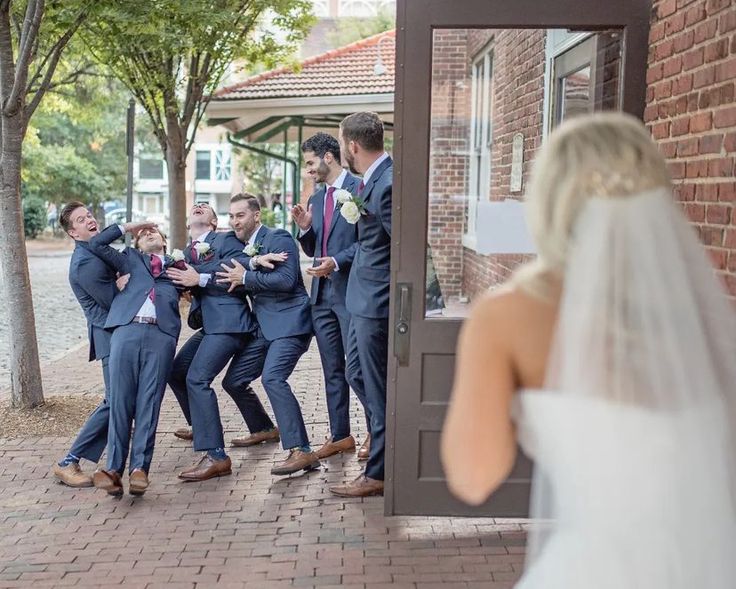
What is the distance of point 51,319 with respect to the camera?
15.8 meters

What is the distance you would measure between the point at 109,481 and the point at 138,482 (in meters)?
0.17

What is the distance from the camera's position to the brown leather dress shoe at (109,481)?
5.72 m

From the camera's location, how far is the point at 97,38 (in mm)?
12820

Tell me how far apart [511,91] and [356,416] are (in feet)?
12.5

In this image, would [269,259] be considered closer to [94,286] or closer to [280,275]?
[280,275]

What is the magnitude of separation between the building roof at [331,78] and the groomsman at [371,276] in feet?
35.8

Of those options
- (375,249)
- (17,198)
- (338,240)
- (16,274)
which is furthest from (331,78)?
(375,249)

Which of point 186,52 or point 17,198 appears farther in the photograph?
point 186,52

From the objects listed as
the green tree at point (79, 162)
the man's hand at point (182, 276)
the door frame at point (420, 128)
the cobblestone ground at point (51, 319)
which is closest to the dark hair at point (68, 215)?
the man's hand at point (182, 276)

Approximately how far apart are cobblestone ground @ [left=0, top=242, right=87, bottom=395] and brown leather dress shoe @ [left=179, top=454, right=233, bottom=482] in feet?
9.11

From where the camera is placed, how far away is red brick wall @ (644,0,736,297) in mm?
3977

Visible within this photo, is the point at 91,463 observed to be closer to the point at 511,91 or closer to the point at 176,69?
the point at 511,91

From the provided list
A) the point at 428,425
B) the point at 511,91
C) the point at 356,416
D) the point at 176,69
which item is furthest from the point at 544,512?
the point at 176,69

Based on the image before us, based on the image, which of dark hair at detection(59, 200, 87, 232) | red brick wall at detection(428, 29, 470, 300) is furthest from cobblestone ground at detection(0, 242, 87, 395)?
red brick wall at detection(428, 29, 470, 300)
